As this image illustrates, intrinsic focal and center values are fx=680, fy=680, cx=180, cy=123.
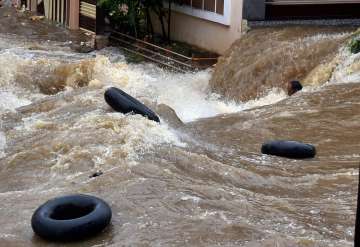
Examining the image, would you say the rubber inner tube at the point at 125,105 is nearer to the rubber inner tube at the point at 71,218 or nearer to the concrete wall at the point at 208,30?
the rubber inner tube at the point at 71,218

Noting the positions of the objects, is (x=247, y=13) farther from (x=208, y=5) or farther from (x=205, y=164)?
(x=205, y=164)

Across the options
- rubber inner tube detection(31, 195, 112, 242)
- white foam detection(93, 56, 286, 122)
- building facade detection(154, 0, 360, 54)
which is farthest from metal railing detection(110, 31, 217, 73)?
rubber inner tube detection(31, 195, 112, 242)

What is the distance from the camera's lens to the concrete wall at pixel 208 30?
55.8ft

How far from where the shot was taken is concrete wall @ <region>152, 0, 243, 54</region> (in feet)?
55.8

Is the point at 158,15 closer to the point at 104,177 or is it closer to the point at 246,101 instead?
the point at 246,101

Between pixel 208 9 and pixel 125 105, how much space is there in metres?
9.31

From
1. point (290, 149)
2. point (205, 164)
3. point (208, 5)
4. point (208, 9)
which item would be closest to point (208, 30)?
point (208, 9)

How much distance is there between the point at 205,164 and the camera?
25.3 feet

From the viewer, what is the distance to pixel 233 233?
568cm

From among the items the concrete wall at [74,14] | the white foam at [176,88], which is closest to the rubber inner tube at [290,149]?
the white foam at [176,88]

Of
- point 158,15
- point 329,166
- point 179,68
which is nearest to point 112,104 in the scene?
point 329,166

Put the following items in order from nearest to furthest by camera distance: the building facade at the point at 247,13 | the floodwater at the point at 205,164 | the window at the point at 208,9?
1. the floodwater at the point at 205,164
2. the building facade at the point at 247,13
3. the window at the point at 208,9

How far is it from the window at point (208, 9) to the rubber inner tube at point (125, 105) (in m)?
7.90

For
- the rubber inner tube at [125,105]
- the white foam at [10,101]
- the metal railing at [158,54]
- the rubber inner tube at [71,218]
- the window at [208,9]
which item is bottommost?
the white foam at [10,101]
